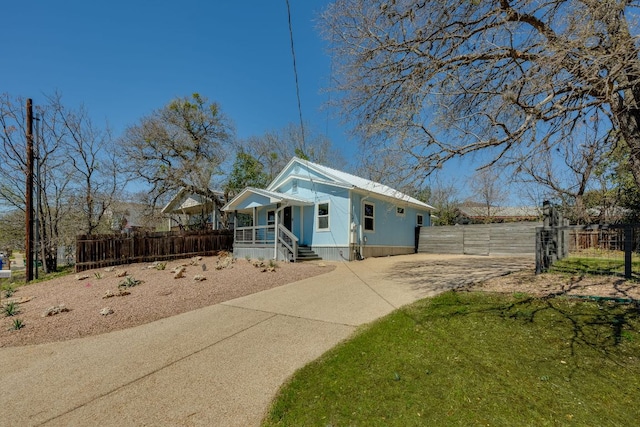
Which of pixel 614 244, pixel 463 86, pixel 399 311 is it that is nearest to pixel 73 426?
pixel 399 311

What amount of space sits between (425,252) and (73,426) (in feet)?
58.4

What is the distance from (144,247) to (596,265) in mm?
16363

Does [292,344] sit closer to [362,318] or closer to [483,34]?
[362,318]

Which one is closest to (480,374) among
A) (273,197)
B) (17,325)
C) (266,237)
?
(17,325)

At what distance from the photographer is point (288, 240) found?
13180mm

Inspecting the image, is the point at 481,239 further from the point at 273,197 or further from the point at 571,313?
the point at 571,313

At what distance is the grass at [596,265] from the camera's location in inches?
270

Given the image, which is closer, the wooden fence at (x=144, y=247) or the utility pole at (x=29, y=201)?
the utility pole at (x=29, y=201)

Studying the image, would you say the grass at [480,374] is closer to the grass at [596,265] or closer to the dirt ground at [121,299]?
the grass at [596,265]

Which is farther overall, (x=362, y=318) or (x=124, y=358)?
(x=362, y=318)

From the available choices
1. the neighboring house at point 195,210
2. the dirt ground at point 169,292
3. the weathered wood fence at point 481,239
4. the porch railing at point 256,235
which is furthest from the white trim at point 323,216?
the neighboring house at point 195,210

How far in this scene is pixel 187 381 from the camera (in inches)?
125

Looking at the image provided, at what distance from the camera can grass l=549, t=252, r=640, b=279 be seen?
6.87 m

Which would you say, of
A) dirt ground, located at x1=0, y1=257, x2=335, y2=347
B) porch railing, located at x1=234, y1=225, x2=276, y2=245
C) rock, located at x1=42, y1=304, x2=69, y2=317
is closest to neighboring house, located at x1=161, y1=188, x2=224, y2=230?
porch railing, located at x1=234, y1=225, x2=276, y2=245
